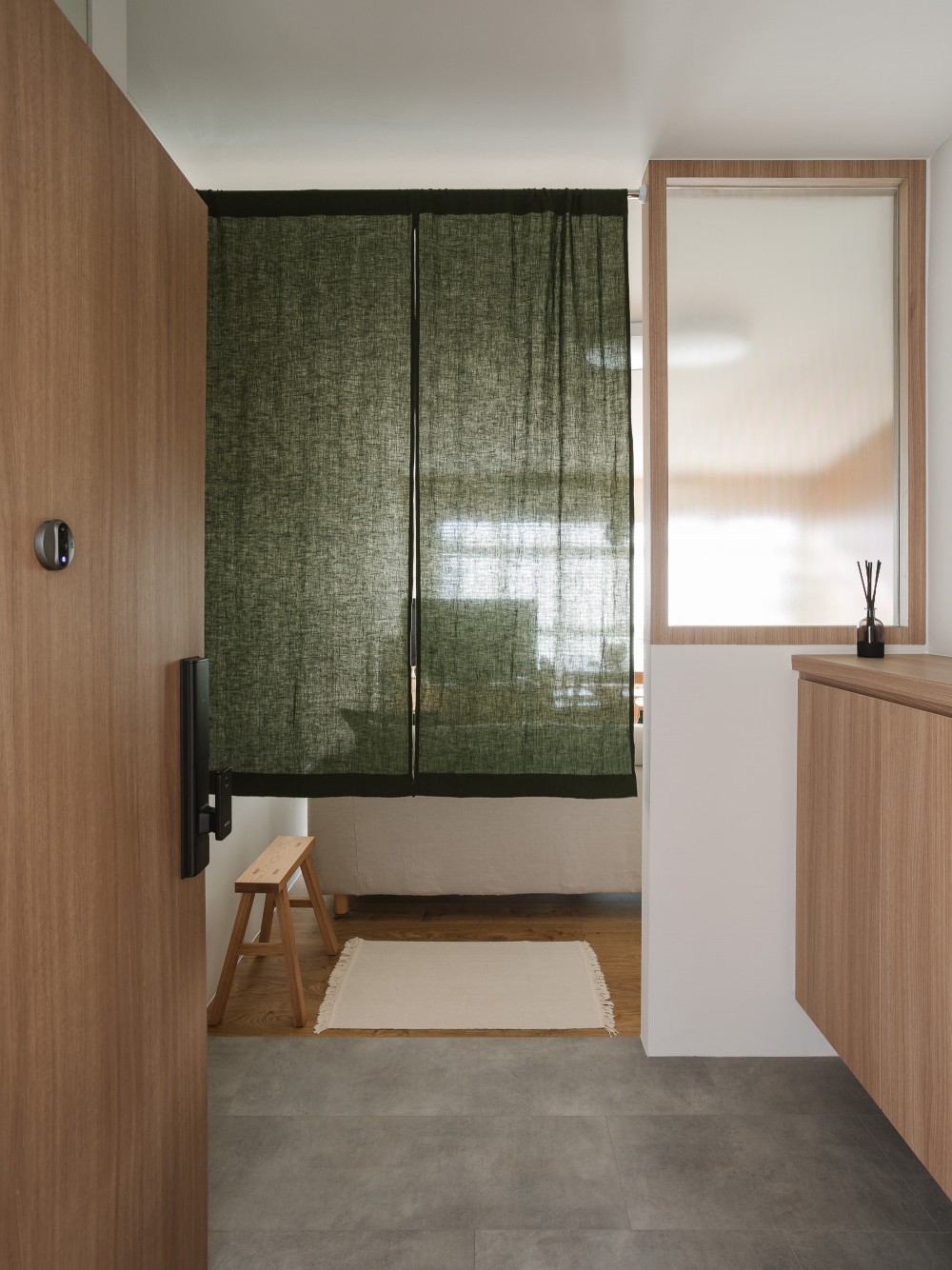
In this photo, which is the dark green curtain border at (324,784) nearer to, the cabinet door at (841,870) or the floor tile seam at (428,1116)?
the floor tile seam at (428,1116)

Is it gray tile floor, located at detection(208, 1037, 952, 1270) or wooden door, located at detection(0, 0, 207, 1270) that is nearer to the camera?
wooden door, located at detection(0, 0, 207, 1270)

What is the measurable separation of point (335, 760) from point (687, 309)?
164cm

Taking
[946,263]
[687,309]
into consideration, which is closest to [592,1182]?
[687,309]

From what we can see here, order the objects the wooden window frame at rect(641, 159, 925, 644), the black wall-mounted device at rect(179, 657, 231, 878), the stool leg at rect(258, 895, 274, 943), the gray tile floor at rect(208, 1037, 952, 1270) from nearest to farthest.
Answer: the black wall-mounted device at rect(179, 657, 231, 878) → the gray tile floor at rect(208, 1037, 952, 1270) → the wooden window frame at rect(641, 159, 925, 644) → the stool leg at rect(258, 895, 274, 943)

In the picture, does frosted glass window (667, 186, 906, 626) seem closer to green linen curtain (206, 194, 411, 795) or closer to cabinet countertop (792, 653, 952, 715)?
cabinet countertop (792, 653, 952, 715)

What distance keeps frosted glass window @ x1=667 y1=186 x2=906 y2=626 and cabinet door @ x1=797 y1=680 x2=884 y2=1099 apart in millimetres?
356

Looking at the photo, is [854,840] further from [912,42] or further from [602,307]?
[912,42]

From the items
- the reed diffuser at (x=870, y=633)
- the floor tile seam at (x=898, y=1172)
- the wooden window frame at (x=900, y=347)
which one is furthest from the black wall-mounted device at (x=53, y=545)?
the floor tile seam at (x=898, y=1172)

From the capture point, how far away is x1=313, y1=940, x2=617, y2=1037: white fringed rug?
2582 millimetres

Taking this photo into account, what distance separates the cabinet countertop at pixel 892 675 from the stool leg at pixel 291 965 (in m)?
1.67

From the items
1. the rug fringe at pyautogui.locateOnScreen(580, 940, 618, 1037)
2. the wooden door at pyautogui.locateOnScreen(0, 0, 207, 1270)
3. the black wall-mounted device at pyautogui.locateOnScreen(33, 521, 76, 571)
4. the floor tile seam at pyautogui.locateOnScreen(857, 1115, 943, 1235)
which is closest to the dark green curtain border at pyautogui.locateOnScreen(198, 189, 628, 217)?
the wooden door at pyautogui.locateOnScreen(0, 0, 207, 1270)

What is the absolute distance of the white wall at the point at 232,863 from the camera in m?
2.71

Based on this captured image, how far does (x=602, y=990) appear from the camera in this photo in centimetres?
277

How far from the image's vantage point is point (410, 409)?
2488 millimetres
